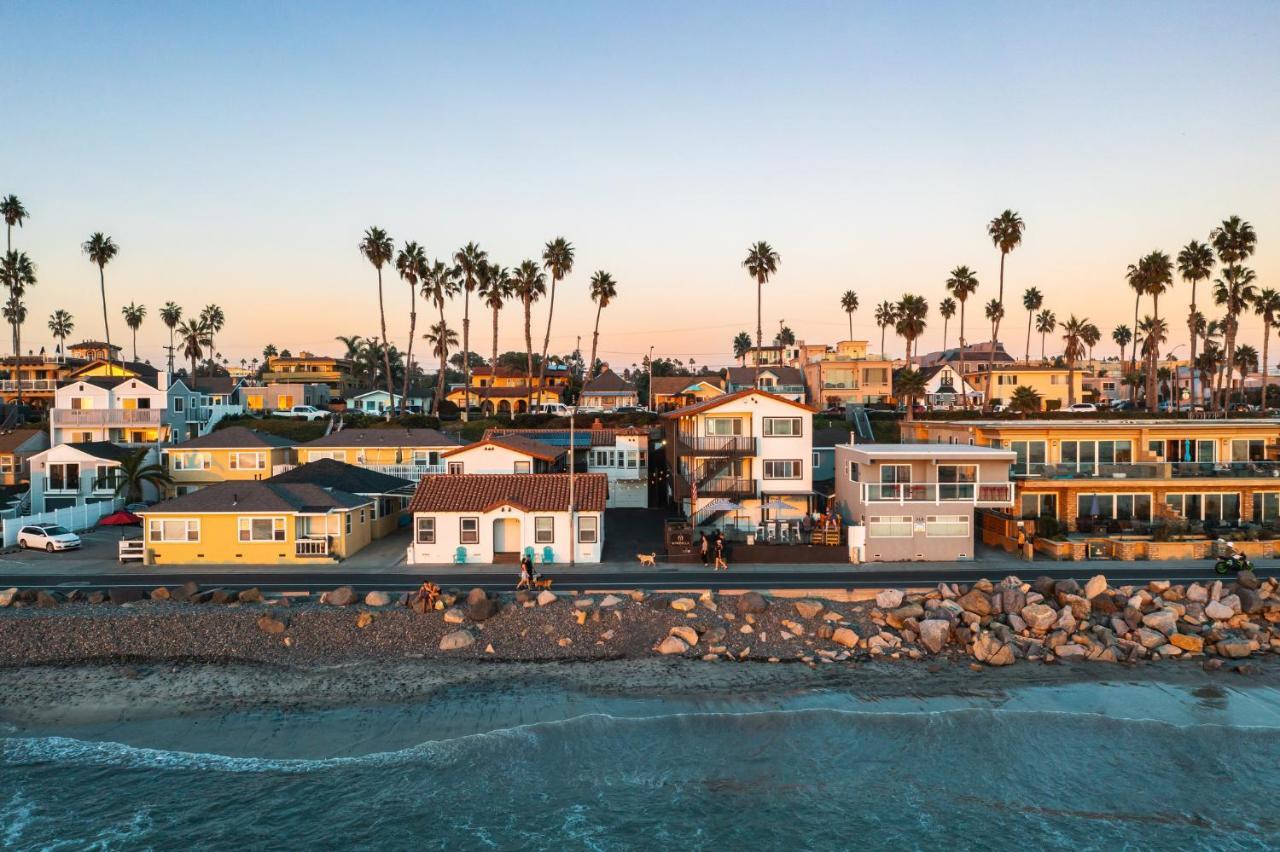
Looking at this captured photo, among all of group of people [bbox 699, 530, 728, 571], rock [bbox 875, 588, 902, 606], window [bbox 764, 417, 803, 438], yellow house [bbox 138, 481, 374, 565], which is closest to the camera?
rock [bbox 875, 588, 902, 606]

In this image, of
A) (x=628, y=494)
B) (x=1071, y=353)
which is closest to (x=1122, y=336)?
(x=1071, y=353)

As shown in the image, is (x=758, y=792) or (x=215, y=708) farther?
(x=215, y=708)

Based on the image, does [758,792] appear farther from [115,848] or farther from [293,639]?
[293,639]

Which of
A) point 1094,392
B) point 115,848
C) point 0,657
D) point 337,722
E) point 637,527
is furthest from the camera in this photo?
point 1094,392

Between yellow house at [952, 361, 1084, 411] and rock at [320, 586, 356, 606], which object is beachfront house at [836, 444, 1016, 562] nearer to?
rock at [320, 586, 356, 606]

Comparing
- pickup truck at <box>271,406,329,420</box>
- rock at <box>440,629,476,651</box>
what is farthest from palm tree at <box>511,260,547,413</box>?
rock at <box>440,629,476,651</box>

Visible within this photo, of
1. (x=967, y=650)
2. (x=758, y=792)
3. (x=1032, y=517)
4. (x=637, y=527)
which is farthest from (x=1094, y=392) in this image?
(x=758, y=792)
